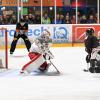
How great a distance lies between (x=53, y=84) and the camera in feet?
34.0

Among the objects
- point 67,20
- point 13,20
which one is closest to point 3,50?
point 13,20

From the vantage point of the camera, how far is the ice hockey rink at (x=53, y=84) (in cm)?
890

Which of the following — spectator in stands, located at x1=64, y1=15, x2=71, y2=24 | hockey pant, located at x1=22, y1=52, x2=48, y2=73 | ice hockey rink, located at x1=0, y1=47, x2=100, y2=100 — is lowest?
ice hockey rink, located at x1=0, y1=47, x2=100, y2=100

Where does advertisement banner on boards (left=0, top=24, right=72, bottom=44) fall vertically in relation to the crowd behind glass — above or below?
below

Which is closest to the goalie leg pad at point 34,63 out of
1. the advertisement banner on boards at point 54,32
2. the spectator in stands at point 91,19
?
the advertisement banner on boards at point 54,32

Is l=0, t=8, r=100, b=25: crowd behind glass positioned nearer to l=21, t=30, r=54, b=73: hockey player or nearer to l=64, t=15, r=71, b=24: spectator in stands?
l=64, t=15, r=71, b=24: spectator in stands

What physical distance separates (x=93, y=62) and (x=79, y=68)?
120 cm

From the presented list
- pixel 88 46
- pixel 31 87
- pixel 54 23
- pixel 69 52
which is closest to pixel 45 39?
pixel 88 46

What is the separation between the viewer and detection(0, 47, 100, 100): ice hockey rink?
8898mm

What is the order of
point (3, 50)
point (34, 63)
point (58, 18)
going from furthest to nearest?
point (58, 18) < point (3, 50) < point (34, 63)

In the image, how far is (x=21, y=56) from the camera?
1641 cm

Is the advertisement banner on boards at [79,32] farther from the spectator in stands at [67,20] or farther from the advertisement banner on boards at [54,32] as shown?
the spectator in stands at [67,20]

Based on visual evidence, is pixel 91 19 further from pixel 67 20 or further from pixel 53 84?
pixel 53 84

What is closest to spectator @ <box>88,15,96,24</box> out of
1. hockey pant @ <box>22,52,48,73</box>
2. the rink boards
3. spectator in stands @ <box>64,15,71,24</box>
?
the rink boards
